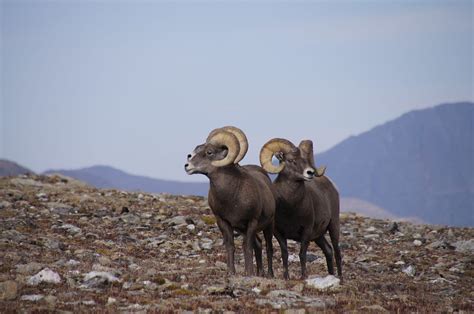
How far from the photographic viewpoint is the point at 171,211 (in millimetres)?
31203

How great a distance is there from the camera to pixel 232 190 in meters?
18.6

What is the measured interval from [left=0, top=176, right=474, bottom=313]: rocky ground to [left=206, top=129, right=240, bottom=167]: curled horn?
226 centimetres

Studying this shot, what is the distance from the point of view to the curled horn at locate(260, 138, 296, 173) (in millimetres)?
20219

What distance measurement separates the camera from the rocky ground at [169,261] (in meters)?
14.9

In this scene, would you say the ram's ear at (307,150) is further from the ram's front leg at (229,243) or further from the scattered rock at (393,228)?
the scattered rock at (393,228)

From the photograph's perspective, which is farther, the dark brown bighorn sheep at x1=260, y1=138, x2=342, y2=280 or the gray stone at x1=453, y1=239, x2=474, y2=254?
the gray stone at x1=453, y1=239, x2=474, y2=254

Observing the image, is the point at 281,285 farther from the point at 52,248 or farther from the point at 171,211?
the point at 171,211

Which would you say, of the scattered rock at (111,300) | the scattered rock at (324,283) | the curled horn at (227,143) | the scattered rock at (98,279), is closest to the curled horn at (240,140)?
the curled horn at (227,143)

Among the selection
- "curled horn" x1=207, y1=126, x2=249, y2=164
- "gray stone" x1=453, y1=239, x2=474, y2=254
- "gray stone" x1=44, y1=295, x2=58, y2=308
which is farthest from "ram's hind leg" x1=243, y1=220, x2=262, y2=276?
"gray stone" x1=453, y1=239, x2=474, y2=254

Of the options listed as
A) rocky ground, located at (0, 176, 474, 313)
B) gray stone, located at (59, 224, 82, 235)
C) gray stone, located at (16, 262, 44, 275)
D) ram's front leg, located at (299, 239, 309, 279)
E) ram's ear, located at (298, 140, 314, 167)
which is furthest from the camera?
→ gray stone, located at (59, 224, 82, 235)

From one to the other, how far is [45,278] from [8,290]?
4.51ft

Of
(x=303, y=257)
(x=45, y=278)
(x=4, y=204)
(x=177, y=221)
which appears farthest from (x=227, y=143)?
(x=4, y=204)

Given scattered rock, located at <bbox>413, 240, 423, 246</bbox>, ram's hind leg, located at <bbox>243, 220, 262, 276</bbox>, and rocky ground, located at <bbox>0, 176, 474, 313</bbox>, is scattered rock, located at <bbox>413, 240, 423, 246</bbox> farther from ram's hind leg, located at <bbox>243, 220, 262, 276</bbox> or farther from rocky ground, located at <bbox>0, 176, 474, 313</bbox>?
ram's hind leg, located at <bbox>243, 220, 262, 276</bbox>

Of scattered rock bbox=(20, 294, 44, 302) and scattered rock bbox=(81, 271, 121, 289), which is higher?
scattered rock bbox=(81, 271, 121, 289)
